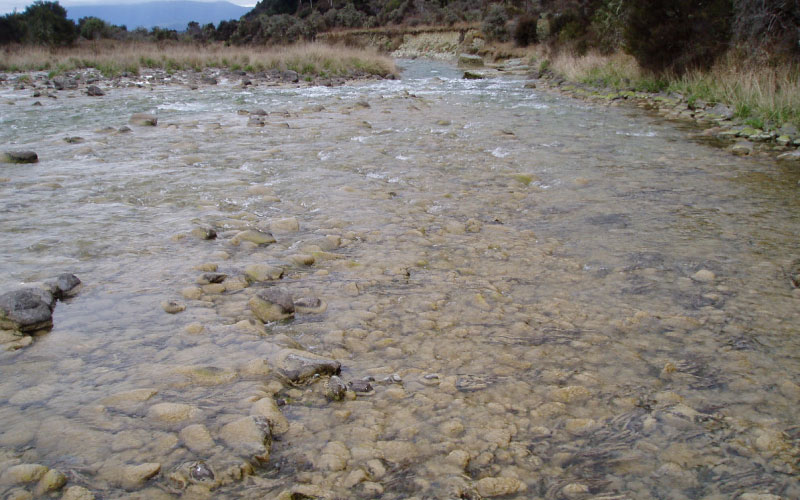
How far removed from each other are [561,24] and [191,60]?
16.2 m

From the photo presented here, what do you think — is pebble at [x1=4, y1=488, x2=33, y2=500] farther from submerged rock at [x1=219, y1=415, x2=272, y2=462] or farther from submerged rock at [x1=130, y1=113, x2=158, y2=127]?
submerged rock at [x1=130, y1=113, x2=158, y2=127]

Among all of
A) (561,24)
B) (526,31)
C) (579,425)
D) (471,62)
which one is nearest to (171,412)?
(579,425)

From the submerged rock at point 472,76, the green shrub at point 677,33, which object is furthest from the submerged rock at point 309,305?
the submerged rock at point 472,76

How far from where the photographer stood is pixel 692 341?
265 cm

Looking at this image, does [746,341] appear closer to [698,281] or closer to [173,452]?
[698,281]

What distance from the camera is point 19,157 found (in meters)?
6.22

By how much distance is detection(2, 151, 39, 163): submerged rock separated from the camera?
6.21 metres

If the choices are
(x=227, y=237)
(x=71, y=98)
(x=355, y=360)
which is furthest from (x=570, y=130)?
(x=71, y=98)

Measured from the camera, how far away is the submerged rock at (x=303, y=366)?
2.32 m

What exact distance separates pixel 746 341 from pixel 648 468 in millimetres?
1205

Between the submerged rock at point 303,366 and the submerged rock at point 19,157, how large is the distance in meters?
5.57

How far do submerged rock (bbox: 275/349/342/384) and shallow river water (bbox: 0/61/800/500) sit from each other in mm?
55

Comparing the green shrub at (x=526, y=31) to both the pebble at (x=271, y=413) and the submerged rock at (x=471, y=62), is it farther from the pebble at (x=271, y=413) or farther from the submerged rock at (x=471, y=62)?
the pebble at (x=271, y=413)

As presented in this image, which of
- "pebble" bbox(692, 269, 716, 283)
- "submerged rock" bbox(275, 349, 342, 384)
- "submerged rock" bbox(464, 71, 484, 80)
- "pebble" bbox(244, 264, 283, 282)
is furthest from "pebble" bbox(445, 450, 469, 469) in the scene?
"submerged rock" bbox(464, 71, 484, 80)
